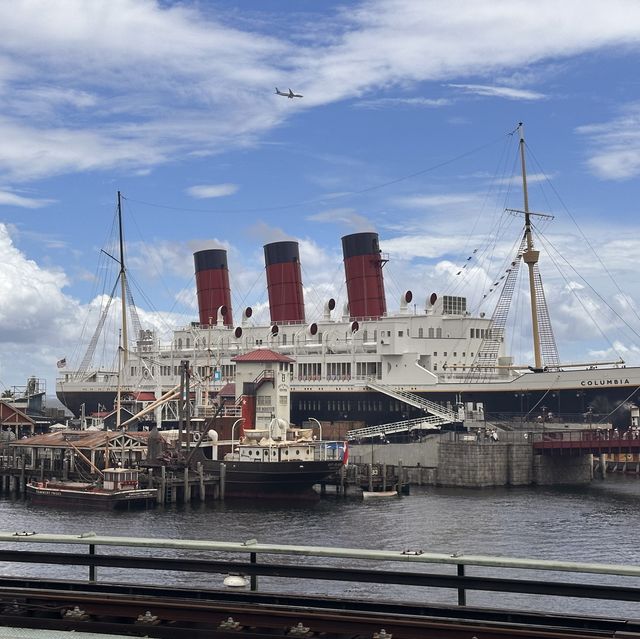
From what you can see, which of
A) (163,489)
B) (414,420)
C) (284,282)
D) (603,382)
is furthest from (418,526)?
(284,282)

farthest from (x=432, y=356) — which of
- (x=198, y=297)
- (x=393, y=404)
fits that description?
(x=198, y=297)

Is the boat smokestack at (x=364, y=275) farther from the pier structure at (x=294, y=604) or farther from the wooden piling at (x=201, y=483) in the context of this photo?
the pier structure at (x=294, y=604)

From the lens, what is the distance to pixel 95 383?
377 feet

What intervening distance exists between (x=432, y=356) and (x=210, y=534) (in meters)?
47.3

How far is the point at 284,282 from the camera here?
4001 inches

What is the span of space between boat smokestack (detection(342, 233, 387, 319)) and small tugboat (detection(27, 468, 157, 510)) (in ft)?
126

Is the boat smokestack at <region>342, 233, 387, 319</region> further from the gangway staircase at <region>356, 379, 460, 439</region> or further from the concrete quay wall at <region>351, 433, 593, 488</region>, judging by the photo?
the concrete quay wall at <region>351, 433, 593, 488</region>

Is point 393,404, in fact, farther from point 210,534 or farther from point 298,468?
point 210,534

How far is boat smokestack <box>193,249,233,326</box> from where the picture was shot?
108000mm

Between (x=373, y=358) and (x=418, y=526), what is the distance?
42791 millimetres

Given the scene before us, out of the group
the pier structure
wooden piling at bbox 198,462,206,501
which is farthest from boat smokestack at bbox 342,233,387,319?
the pier structure

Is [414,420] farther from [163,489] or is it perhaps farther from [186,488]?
[163,489]

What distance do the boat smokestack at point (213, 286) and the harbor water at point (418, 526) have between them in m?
46.2

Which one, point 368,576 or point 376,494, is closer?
point 368,576
